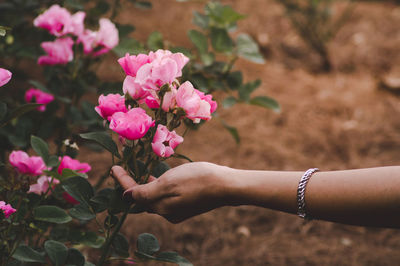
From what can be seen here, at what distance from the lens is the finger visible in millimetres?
954

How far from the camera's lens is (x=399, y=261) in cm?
172

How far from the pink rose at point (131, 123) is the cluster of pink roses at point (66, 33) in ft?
1.73

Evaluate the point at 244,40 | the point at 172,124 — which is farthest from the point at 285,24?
the point at 172,124

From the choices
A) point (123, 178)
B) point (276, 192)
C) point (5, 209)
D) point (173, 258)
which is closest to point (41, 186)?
point (5, 209)

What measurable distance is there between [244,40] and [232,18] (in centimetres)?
11

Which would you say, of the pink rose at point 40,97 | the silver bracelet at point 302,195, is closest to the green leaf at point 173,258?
the silver bracelet at point 302,195

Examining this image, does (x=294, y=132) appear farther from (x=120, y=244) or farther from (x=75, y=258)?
(x=75, y=258)

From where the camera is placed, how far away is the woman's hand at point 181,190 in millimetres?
922

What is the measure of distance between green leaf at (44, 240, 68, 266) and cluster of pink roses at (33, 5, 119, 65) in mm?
592

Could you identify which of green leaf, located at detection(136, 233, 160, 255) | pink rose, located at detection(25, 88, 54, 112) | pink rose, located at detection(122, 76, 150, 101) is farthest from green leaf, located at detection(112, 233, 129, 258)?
pink rose, located at detection(25, 88, 54, 112)

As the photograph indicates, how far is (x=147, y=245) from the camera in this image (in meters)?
1.04

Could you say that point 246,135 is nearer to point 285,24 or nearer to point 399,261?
point 399,261

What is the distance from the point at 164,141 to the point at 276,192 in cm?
27

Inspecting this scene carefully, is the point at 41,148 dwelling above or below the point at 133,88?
below
